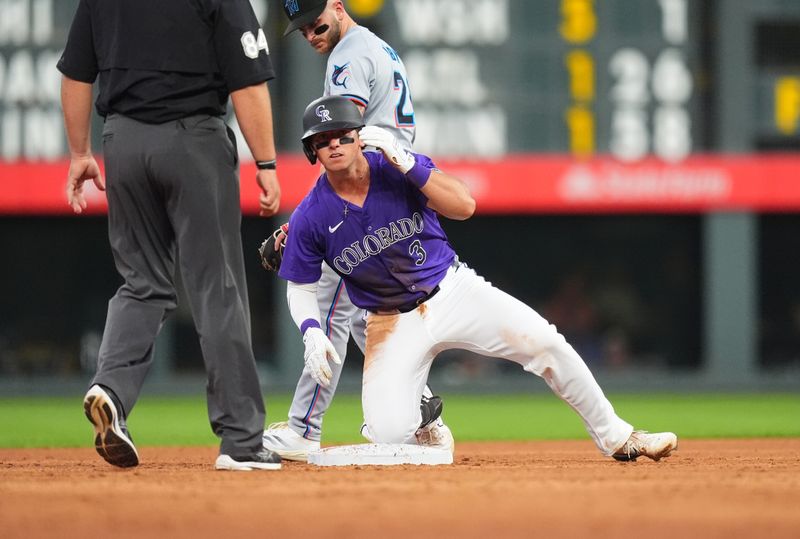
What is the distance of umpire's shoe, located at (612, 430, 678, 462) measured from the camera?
488 centimetres

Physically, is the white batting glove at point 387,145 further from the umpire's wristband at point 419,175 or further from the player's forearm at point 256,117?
the player's forearm at point 256,117

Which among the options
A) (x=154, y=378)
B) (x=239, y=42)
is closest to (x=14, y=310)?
(x=154, y=378)

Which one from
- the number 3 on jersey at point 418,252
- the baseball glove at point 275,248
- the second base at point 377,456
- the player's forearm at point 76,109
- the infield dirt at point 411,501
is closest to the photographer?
the infield dirt at point 411,501

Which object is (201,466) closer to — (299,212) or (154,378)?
(299,212)

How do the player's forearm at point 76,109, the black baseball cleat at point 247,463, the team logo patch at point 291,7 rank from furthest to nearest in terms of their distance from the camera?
the team logo patch at point 291,7 → the player's forearm at point 76,109 → the black baseball cleat at point 247,463

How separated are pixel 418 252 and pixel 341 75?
85 centimetres

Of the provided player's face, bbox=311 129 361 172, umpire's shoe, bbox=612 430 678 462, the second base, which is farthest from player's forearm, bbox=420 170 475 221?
umpire's shoe, bbox=612 430 678 462

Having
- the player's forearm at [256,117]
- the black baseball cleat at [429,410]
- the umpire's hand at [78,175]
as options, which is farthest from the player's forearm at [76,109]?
the black baseball cleat at [429,410]

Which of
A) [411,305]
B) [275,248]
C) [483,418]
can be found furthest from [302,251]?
[483,418]

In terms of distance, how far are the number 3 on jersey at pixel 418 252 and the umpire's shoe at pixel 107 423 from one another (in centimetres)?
124

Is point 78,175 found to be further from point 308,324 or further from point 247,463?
point 247,463

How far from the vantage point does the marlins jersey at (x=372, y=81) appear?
538 cm

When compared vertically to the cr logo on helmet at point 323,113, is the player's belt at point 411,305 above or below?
below

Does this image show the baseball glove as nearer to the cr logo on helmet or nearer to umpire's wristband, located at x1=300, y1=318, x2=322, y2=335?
umpire's wristband, located at x1=300, y1=318, x2=322, y2=335
